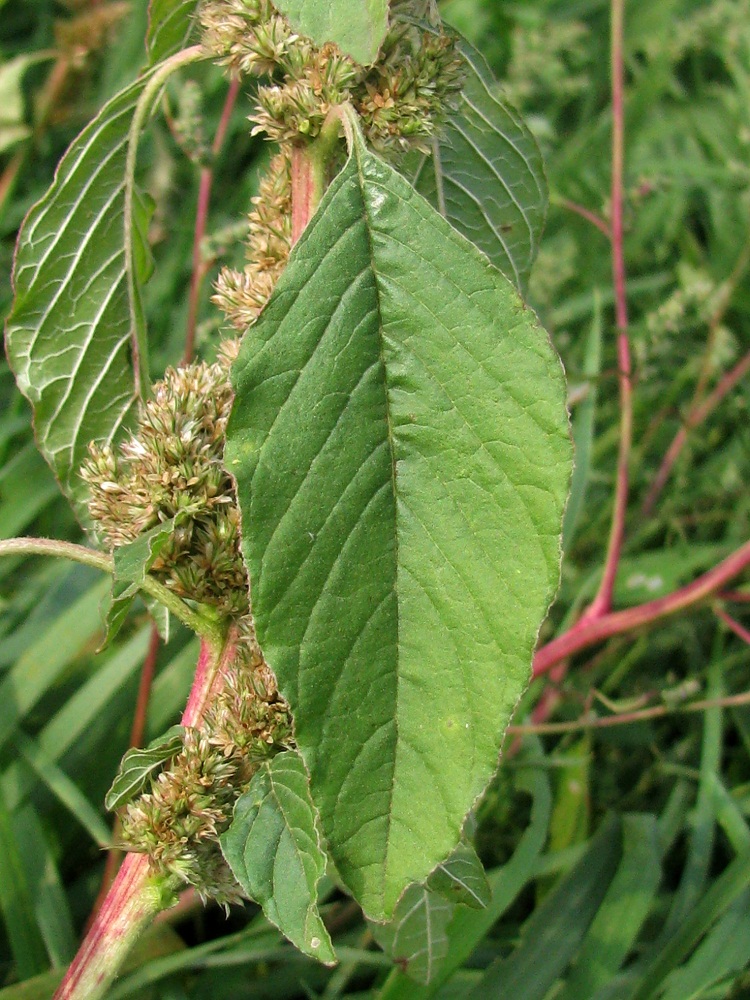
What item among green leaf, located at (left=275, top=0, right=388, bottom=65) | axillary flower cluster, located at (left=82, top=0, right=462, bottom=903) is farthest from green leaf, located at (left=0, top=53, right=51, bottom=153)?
green leaf, located at (left=275, top=0, right=388, bottom=65)

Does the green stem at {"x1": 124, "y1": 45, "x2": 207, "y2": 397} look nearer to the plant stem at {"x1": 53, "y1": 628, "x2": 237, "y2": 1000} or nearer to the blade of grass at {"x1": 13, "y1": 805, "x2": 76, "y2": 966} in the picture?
the plant stem at {"x1": 53, "y1": 628, "x2": 237, "y2": 1000}

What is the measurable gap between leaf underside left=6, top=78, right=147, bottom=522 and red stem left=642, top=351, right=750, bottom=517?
4.99 feet

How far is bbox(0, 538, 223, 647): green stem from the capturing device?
38.3 inches

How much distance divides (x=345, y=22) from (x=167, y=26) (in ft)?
1.37

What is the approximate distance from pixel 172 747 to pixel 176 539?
20 cm

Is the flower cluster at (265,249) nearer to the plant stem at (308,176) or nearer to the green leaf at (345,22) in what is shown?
the plant stem at (308,176)

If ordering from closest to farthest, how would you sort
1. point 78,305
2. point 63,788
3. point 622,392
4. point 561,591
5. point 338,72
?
point 338,72, point 78,305, point 63,788, point 622,392, point 561,591

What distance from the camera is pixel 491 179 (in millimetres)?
1284

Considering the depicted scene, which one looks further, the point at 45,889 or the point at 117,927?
the point at 45,889

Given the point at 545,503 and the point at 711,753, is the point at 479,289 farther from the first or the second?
the point at 711,753

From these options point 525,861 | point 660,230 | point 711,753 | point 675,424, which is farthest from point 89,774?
point 660,230

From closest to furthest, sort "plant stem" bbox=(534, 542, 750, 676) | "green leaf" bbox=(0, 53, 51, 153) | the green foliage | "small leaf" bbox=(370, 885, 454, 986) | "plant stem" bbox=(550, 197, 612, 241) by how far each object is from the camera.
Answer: "small leaf" bbox=(370, 885, 454, 986), the green foliage, "plant stem" bbox=(534, 542, 750, 676), "plant stem" bbox=(550, 197, 612, 241), "green leaf" bbox=(0, 53, 51, 153)

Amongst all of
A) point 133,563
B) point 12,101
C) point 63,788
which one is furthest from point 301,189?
point 12,101

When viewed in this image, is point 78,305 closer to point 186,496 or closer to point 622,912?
point 186,496
